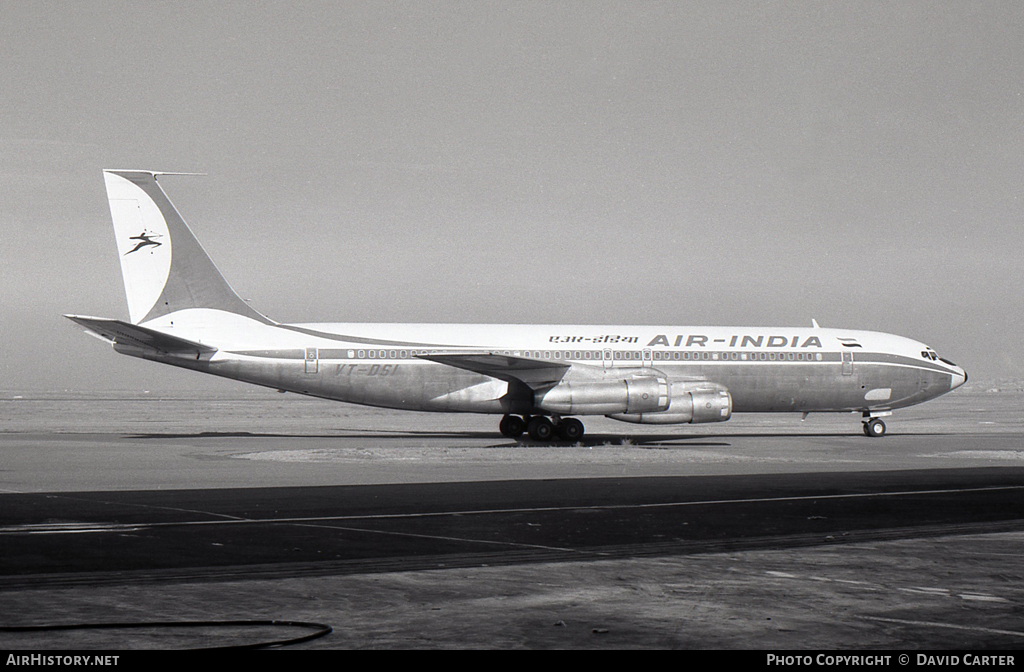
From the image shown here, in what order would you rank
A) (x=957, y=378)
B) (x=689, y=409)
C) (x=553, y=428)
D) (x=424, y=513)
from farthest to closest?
(x=957, y=378), (x=553, y=428), (x=689, y=409), (x=424, y=513)

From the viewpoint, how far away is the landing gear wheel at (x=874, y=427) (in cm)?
3847

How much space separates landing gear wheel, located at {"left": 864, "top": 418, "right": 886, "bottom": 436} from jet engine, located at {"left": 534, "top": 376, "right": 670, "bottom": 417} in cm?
1045

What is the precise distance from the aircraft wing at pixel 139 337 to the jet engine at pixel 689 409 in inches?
521

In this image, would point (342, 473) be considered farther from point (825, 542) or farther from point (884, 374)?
point (884, 374)

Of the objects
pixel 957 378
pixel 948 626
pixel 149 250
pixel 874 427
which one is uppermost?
pixel 149 250

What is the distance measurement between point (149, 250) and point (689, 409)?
1802 cm

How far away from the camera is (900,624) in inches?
281

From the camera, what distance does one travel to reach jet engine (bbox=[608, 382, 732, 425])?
107 feet

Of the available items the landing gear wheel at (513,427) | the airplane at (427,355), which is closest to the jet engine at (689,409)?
the airplane at (427,355)

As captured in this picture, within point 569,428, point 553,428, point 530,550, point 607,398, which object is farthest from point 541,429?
point 530,550

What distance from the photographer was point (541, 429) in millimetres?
33594

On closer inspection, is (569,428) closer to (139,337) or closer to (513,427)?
(513,427)

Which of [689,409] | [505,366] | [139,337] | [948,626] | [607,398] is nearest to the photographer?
[948,626]

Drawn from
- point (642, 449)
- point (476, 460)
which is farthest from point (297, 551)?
point (642, 449)
